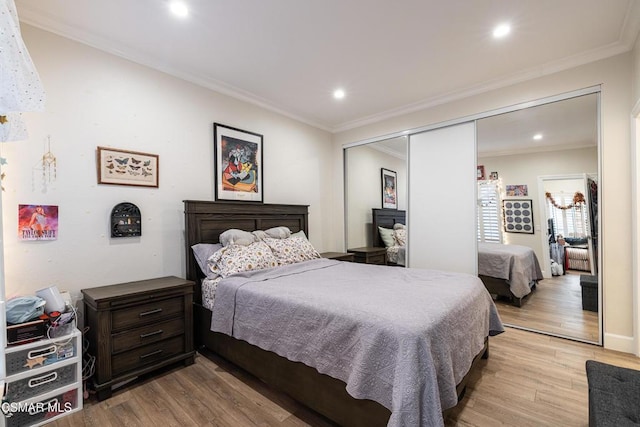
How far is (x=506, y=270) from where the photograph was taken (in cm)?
367

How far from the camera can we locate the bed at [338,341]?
1.33 meters

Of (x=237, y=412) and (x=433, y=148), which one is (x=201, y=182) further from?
(x=433, y=148)

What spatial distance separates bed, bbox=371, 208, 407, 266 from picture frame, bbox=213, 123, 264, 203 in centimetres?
201

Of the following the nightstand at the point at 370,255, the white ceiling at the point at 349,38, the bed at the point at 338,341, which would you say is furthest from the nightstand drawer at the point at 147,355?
the nightstand at the point at 370,255

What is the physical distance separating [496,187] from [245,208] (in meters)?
3.25

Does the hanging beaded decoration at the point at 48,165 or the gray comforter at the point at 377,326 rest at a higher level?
the hanging beaded decoration at the point at 48,165

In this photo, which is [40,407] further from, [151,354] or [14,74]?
[14,74]

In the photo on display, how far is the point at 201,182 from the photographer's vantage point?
309 cm

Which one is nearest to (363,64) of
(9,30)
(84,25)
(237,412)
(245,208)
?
(245,208)

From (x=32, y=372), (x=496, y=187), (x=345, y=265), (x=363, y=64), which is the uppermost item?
(x=363, y=64)

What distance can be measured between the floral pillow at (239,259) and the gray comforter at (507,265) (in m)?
2.66

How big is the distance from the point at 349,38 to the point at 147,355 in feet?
9.85

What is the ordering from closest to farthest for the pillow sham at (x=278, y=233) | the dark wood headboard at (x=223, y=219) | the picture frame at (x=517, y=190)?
the dark wood headboard at (x=223, y=219)
the pillow sham at (x=278, y=233)
the picture frame at (x=517, y=190)

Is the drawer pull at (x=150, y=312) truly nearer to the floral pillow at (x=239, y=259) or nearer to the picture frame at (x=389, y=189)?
the floral pillow at (x=239, y=259)
